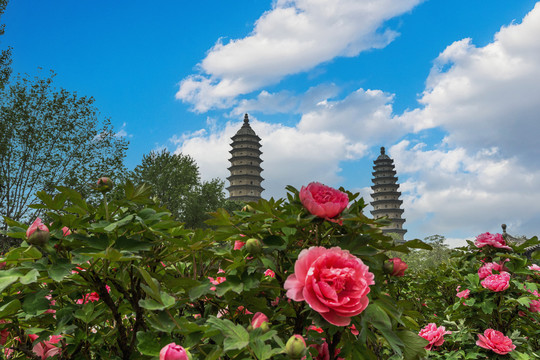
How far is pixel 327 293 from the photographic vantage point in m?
1.12

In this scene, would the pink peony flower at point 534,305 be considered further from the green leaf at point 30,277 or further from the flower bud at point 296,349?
the green leaf at point 30,277

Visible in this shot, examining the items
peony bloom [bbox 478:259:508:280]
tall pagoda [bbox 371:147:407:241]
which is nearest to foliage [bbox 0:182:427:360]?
peony bloom [bbox 478:259:508:280]

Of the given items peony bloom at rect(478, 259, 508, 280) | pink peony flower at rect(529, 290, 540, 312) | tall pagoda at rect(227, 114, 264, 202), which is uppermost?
tall pagoda at rect(227, 114, 264, 202)

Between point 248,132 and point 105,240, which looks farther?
point 248,132

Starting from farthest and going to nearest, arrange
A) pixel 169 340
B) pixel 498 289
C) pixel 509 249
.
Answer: pixel 509 249, pixel 498 289, pixel 169 340

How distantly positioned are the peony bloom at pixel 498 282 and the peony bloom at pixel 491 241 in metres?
0.29

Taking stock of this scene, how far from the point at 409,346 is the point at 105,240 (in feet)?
3.67

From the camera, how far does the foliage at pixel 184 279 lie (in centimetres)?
125

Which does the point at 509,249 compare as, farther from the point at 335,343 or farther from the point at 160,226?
the point at 160,226

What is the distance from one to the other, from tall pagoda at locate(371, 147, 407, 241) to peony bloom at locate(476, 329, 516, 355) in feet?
209

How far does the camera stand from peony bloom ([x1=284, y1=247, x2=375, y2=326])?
1125 millimetres

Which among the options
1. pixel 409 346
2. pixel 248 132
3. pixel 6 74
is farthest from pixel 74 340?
pixel 248 132

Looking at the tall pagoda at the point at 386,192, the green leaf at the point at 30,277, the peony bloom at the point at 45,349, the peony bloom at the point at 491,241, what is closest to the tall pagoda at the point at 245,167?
the tall pagoda at the point at 386,192

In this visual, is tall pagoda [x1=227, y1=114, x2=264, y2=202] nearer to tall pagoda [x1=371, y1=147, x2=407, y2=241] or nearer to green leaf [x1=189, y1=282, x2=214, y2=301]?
tall pagoda [x1=371, y1=147, x2=407, y2=241]
